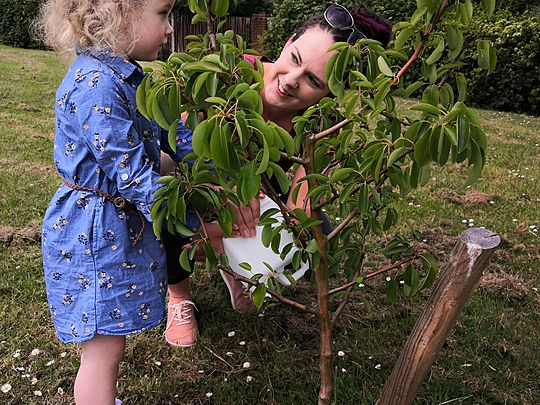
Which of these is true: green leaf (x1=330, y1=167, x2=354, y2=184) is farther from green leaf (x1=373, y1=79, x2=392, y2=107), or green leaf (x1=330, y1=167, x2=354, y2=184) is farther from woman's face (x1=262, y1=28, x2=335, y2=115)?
woman's face (x1=262, y1=28, x2=335, y2=115)

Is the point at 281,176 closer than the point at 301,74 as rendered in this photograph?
Yes

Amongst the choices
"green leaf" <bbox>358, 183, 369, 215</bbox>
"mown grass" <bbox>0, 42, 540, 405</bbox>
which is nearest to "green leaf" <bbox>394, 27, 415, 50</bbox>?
"green leaf" <bbox>358, 183, 369, 215</bbox>

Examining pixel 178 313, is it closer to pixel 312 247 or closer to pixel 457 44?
pixel 312 247

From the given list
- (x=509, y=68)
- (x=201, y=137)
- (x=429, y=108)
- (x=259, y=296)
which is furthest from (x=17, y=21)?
(x=429, y=108)

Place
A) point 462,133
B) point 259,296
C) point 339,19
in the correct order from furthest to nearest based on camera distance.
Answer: point 339,19 → point 259,296 → point 462,133

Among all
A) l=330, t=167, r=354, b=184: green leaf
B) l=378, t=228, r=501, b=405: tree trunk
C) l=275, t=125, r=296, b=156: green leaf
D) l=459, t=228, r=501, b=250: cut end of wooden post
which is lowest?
l=378, t=228, r=501, b=405: tree trunk

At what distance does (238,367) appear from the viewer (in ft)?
7.64

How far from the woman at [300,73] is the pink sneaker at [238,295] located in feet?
0.89

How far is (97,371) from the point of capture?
1808 millimetres

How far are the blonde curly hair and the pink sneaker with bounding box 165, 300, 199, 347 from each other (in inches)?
45.2

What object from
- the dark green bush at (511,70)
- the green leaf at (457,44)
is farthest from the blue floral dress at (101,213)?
the dark green bush at (511,70)

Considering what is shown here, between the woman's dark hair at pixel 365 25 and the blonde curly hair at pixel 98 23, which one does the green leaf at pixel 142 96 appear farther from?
the woman's dark hair at pixel 365 25

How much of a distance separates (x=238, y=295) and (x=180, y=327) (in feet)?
1.07

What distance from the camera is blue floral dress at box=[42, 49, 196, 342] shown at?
5.44 feet
